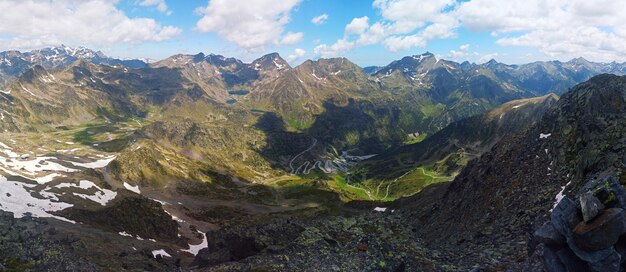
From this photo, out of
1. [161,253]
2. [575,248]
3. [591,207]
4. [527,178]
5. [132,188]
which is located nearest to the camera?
[591,207]

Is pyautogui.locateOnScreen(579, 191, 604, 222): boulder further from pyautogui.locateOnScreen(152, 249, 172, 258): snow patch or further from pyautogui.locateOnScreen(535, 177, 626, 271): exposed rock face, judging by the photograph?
pyautogui.locateOnScreen(152, 249, 172, 258): snow patch

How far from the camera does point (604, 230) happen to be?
77.7 feet

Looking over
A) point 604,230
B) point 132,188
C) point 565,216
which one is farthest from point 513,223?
point 132,188

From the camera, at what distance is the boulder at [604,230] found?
23.6 meters

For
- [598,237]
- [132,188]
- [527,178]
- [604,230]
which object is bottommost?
[132,188]

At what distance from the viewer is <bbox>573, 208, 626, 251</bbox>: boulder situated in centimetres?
2359

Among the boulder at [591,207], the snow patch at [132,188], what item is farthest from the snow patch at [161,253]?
the boulder at [591,207]

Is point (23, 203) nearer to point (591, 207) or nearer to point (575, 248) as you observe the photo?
point (575, 248)

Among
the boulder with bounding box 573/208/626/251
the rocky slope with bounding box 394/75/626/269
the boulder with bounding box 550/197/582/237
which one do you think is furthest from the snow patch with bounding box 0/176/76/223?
the boulder with bounding box 573/208/626/251

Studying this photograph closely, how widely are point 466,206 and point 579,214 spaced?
183ft

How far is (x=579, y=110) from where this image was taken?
7919 cm

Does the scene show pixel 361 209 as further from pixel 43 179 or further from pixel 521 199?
pixel 43 179

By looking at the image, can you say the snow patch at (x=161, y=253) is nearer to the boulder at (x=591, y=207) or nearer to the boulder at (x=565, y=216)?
the boulder at (x=565, y=216)

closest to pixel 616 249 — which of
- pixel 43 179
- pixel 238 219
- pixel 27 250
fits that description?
pixel 27 250
